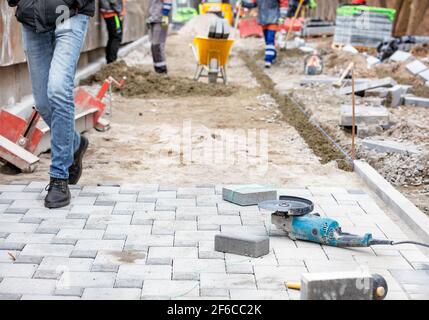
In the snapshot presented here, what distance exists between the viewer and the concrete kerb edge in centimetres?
416

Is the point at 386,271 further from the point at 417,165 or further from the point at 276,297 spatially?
the point at 417,165

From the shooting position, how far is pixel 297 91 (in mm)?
10359

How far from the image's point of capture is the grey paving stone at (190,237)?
386 cm

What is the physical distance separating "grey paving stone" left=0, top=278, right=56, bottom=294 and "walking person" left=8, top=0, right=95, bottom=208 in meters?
1.17

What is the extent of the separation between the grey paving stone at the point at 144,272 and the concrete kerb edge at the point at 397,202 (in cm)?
157

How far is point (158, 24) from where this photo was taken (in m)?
11.9

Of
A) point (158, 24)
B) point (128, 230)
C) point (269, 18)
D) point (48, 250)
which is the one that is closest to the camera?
point (48, 250)

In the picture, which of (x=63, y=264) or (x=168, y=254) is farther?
(x=168, y=254)

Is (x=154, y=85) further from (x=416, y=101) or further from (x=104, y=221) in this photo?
(x=104, y=221)

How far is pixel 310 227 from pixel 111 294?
1225 mm

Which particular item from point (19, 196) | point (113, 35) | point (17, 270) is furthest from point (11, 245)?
point (113, 35)

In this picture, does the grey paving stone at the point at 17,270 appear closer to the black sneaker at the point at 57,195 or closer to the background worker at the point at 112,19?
the black sneaker at the point at 57,195

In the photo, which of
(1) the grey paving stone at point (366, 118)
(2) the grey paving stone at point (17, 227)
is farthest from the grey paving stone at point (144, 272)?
(1) the grey paving stone at point (366, 118)
